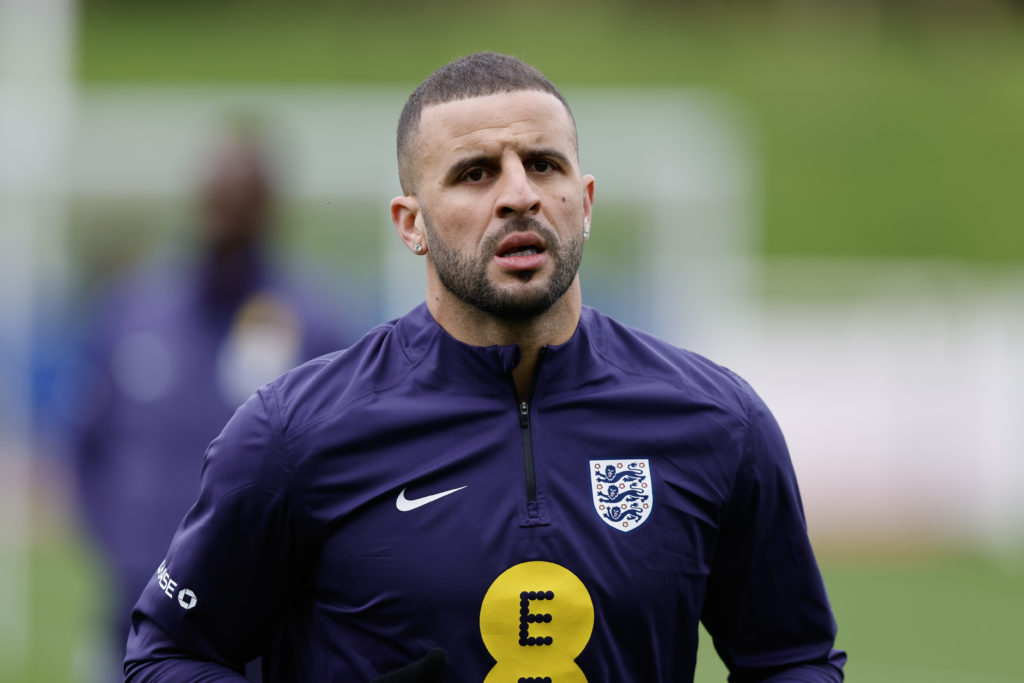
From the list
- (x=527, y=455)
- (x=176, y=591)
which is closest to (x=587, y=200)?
(x=527, y=455)

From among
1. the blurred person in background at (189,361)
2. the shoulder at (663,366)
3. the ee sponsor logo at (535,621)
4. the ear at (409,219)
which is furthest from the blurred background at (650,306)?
the ee sponsor logo at (535,621)

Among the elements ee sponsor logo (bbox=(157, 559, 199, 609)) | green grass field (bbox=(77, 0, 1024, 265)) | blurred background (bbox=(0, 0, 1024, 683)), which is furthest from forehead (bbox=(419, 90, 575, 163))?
green grass field (bbox=(77, 0, 1024, 265))

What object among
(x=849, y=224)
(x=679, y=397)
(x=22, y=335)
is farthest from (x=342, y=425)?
(x=849, y=224)

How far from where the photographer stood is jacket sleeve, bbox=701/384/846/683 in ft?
9.78

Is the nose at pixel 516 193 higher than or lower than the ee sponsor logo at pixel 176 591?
higher

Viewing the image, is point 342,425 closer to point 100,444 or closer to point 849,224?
point 100,444

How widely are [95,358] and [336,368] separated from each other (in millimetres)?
3262

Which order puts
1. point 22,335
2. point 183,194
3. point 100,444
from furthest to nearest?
1. point 183,194
2. point 22,335
3. point 100,444

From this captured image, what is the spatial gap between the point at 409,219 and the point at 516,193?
1.16ft

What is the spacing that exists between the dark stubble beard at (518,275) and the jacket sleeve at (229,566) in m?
0.45

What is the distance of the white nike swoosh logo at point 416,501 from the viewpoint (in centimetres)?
283

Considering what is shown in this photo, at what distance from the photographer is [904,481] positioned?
1295cm

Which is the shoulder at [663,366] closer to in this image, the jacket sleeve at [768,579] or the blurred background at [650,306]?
the jacket sleeve at [768,579]

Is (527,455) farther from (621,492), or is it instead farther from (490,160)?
(490,160)
